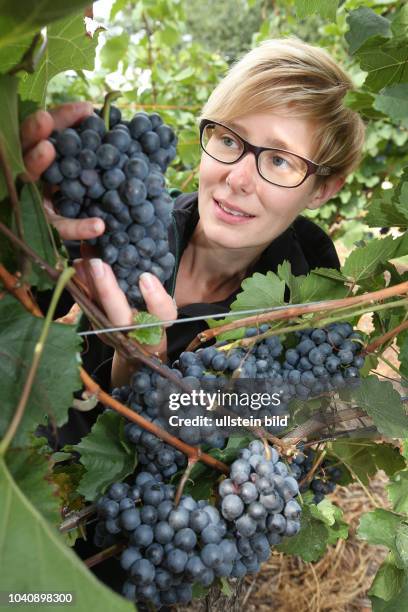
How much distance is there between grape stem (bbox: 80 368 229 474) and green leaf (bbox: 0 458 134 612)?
14cm

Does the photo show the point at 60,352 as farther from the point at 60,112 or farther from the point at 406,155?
the point at 406,155

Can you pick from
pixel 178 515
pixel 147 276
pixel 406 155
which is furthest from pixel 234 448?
pixel 406 155

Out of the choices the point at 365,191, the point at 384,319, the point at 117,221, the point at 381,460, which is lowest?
the point at 365,191

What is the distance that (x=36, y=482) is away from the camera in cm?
53

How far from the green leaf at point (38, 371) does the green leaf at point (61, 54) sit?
298mm

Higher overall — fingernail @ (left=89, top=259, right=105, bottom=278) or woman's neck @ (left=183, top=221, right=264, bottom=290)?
fingernail @ (left=89, top=259, right=105, bottom=278)

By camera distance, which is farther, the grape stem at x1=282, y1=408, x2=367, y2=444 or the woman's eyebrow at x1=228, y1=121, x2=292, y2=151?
the woman's eyebrow at x1=228, y1=121, x2=292, y2=151

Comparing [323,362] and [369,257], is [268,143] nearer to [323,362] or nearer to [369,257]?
[369,257]

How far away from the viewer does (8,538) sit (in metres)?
0.42

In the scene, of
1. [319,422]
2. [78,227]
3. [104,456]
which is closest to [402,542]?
[319,422]

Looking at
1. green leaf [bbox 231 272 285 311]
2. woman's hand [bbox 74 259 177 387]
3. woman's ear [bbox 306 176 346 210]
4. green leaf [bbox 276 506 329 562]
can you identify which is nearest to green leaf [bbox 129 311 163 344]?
woman's hand [bbox 74 259 177 387]

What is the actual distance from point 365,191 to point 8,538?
346cm

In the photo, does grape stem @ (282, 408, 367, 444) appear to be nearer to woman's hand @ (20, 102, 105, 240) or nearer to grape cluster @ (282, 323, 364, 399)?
grape cluster @ (282, 323, 364, 399)

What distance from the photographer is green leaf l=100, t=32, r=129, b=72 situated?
230 centimetres
